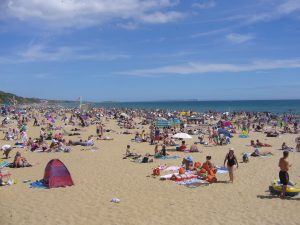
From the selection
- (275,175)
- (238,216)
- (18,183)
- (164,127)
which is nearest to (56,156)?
(18,183)

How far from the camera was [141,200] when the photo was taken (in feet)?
28.8

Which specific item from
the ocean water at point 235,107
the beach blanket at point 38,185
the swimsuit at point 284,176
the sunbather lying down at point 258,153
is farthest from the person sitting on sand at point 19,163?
the ocean water at point 235,107

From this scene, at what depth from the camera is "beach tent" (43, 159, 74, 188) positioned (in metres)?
10.1

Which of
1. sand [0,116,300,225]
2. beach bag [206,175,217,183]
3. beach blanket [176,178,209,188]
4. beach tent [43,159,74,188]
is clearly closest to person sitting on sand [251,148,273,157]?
sand [0,116,300,225]

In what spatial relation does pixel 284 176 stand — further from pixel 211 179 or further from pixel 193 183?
pixel 193 183

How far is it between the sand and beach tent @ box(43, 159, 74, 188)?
10.7 inches

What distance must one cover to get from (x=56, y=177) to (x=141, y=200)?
2.77 metres

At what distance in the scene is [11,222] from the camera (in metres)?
7.04

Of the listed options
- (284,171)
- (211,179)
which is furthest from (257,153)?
(284,171)

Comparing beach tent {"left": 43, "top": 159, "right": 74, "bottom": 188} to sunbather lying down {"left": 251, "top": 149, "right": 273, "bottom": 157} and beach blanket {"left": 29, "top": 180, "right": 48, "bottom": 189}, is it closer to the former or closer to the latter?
beach blanket {"left": 29, "top": 180, "right": 48, "bottom": 189}

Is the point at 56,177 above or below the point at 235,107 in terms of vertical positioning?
below

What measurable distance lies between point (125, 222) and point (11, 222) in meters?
2.17

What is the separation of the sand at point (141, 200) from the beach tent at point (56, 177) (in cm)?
27

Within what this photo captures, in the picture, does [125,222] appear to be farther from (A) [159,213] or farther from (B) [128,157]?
(B) [128,157]
